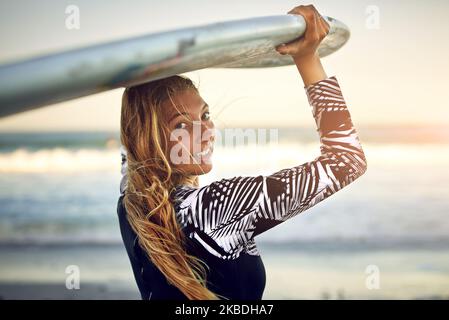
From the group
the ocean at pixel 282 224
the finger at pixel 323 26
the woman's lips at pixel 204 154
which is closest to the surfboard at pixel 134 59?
the finger at pixel 323 26

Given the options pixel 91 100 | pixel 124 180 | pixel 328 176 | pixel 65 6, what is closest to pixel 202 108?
pixel 124 180

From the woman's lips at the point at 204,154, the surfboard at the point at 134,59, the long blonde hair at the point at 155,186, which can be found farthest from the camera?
the woman's lips at the point at 204,154

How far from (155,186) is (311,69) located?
0.62m

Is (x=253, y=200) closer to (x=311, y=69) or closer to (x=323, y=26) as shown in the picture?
(x=311, y=69)

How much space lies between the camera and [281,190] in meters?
1.86

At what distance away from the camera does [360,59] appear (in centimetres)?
286

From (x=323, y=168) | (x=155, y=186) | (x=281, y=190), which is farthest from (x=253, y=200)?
(x=155, y=186)

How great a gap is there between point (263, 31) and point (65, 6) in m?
1.32

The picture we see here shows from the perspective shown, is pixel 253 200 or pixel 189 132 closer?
pixel 253 200

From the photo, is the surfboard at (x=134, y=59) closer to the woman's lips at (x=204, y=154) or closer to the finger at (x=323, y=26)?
the finger at (x=323, y=26)

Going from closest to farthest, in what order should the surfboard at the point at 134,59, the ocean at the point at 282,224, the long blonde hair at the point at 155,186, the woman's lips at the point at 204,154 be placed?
the surfboard at the point at 134,59
the long blonde hair at the point at 155,186
the woman's lips at the point at 204,154
the ocean at the point at 282,224

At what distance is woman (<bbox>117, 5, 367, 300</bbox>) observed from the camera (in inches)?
72.2

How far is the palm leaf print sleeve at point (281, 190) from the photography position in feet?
5.96
